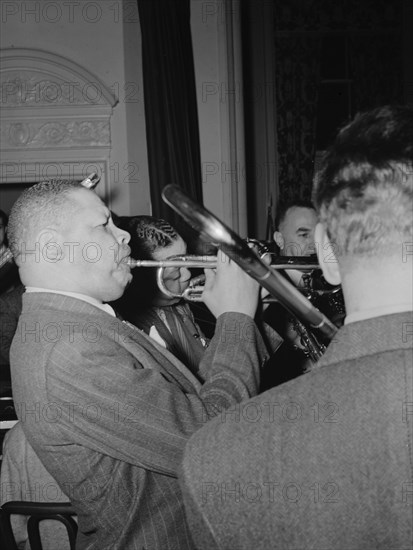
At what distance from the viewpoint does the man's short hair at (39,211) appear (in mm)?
1433

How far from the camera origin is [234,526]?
0.66 m

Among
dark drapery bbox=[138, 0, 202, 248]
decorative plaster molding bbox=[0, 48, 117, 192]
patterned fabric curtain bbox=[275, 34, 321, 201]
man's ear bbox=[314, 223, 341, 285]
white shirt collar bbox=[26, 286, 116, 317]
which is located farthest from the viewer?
patterned fabric curtain bbox=[275, 34, 321, 201]

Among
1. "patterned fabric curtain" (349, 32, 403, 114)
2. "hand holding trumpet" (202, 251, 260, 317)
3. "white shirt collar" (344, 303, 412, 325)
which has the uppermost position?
"patterned fabric curtain" (349, 32, 403, 114)

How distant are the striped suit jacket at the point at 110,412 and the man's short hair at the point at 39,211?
0.17m

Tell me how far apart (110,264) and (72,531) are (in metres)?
0.72

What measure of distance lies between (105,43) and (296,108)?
1870 mm

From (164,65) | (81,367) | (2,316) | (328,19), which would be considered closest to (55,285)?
(81,367)

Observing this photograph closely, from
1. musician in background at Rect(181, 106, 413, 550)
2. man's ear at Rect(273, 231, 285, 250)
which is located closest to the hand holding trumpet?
musician in background at Rect(181, 106, 413, 550)

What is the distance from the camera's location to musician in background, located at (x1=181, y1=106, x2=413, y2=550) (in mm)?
619

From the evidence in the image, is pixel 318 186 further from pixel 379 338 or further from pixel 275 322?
pixel 275 322

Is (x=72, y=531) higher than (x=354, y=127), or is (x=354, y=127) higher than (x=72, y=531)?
(x=354, y=127)

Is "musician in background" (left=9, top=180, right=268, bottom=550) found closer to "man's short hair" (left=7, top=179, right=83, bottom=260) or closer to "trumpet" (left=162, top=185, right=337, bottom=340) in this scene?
"man's short hair" (left=7, top=179, right=83, bottom=260)

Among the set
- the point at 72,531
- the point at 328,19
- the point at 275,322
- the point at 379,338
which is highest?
the point at 328,19

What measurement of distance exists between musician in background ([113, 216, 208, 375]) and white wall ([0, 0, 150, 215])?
2.28 meters
